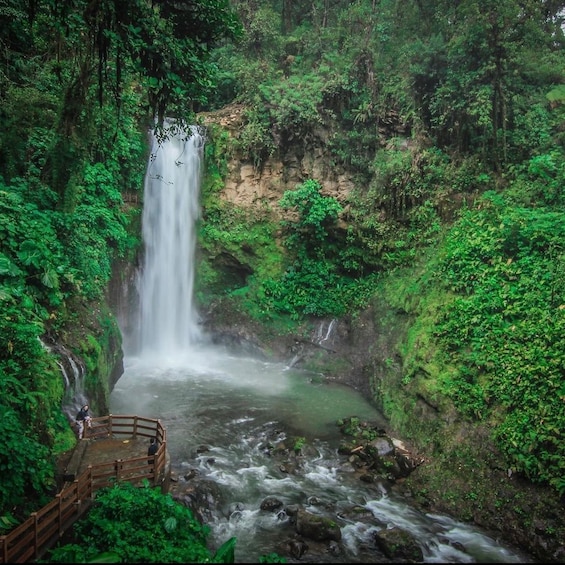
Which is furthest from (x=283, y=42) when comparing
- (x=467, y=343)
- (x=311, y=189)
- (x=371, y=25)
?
(x=467, y=343)

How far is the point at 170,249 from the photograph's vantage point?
21.7 m

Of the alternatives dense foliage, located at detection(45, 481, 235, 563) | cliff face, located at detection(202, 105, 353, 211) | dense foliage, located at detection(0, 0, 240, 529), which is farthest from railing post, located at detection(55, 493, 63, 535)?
cliff face, located at detection(202, 105, 353, 211)

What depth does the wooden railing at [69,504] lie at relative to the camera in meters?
6.80

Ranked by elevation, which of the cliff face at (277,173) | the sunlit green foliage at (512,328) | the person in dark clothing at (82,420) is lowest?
the person in dark clothing at (82,420)

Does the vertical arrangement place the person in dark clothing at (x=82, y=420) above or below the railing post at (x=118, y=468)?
above

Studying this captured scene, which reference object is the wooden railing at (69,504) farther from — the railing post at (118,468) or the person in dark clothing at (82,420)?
the person in dark clothing at (82,420)

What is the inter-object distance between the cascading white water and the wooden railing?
10345 millimetres

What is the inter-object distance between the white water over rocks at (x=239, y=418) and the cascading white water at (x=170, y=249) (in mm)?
48

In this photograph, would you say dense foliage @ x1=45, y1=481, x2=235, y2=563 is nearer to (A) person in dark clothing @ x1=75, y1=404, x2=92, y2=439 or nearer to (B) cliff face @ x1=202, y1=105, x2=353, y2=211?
(A) person in dark clothing @ x1=75, y1=404, x2=92, y2=439

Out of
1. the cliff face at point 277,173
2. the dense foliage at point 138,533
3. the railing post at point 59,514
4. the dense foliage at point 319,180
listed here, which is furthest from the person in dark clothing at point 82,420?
the cliff face at point 277,173

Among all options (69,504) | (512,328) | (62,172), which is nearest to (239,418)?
(69,504)

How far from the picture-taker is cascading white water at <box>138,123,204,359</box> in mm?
21000

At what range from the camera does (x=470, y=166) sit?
18.2 metres

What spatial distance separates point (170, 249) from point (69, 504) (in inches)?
584
